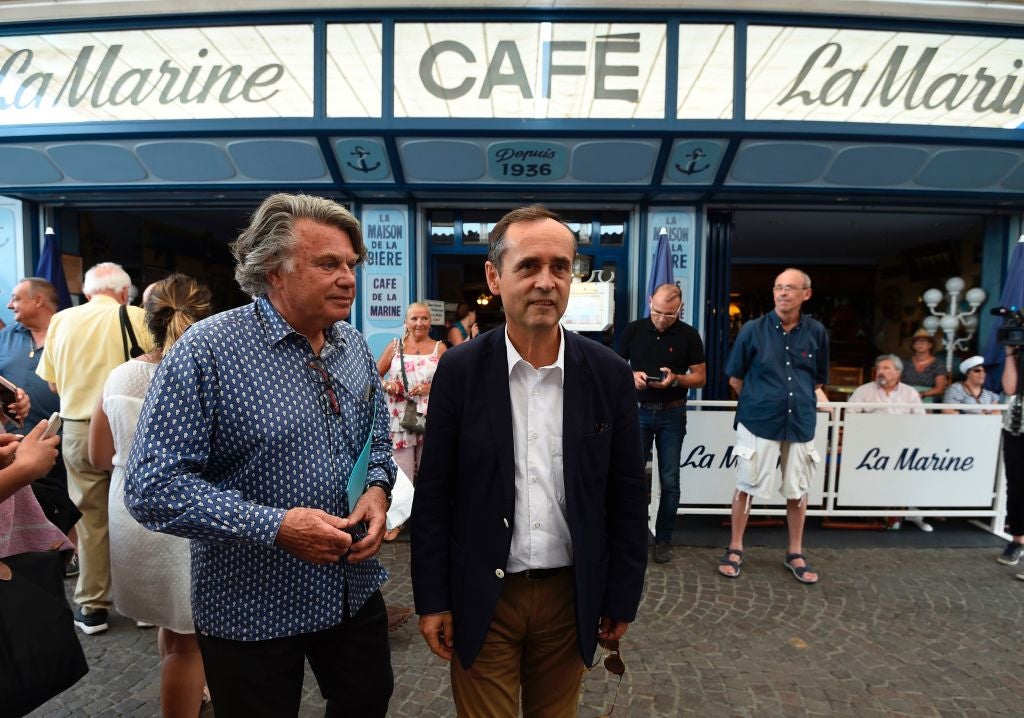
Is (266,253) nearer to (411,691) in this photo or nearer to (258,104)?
(411,691)

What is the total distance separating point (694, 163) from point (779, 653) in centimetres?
467

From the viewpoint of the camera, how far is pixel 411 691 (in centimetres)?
269

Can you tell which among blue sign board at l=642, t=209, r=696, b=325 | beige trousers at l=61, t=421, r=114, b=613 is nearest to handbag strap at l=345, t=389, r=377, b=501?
beige trousers at l=61, t=421, r=114, b=613

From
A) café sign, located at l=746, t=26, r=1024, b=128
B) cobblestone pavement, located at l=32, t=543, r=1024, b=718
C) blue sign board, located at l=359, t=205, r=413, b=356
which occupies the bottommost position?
cobblestone pavement, located at l=32, t=543, r=1024, b=718

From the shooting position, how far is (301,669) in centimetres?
164

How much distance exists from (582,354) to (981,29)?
6619mm

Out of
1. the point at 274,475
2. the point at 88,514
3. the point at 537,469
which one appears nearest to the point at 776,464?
the point at 537,469

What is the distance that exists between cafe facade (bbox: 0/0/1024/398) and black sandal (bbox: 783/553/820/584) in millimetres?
3245

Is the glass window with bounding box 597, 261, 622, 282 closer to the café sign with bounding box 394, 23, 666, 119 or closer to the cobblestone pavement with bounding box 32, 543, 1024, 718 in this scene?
the café sign with bounding box 394, 23, 666, 119

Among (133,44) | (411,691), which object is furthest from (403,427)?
(133,44)

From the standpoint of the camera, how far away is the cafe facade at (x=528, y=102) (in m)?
5.38

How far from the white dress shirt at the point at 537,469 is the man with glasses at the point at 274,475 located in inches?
17.1

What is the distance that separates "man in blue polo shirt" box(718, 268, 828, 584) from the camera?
3902 millimetres

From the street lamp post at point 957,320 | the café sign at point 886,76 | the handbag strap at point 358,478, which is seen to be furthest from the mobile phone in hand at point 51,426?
the street lamp post at point 957,320
